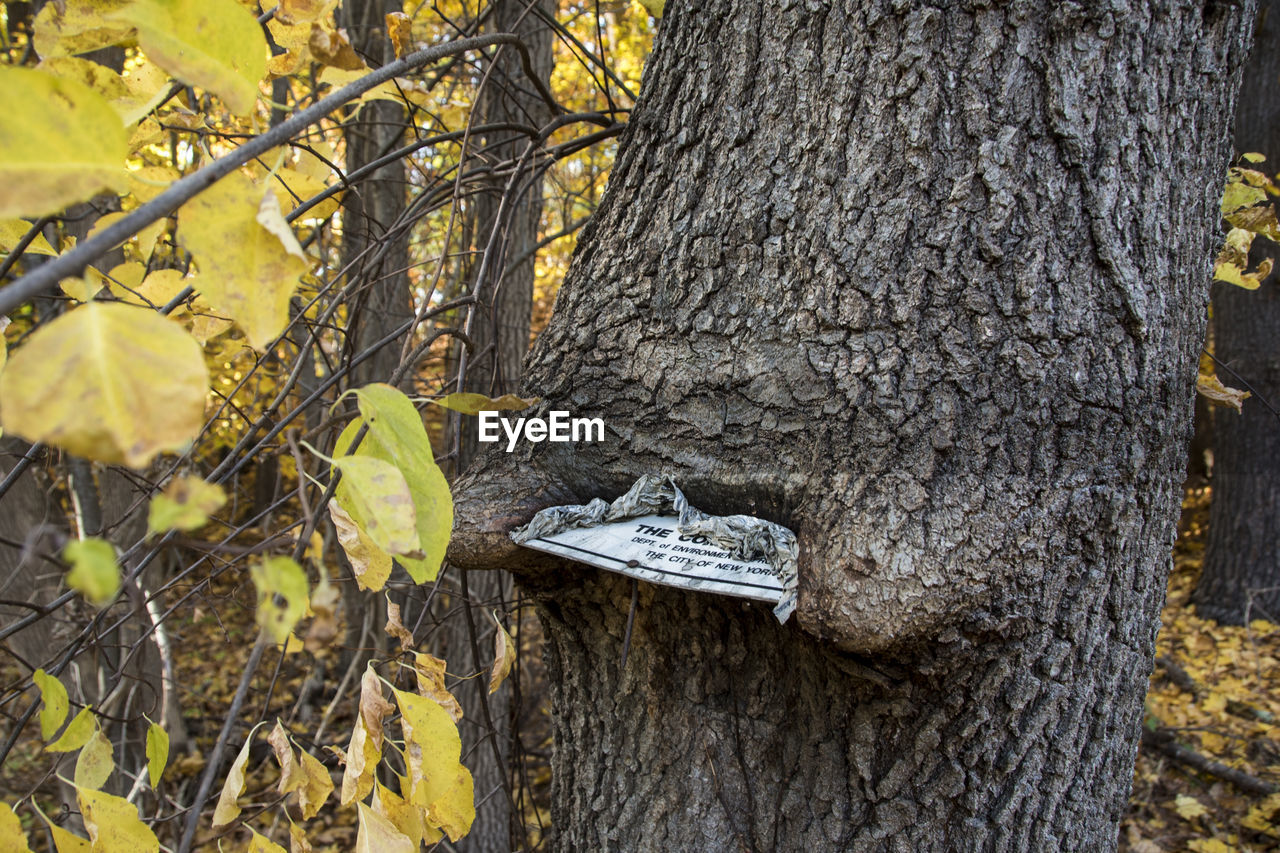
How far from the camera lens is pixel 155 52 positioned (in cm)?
56

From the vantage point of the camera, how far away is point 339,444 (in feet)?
2.48

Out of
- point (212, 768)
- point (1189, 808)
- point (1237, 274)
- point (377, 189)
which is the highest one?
point (377, 189)

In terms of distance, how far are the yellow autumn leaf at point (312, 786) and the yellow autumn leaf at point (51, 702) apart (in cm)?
28

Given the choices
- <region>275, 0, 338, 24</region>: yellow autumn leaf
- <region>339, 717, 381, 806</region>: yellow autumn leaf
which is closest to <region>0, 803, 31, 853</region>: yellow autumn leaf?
<region>339, 717, 381, 806</region>: yellow autumn leaf

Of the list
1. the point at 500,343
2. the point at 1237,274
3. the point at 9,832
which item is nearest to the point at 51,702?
the point at 9,832

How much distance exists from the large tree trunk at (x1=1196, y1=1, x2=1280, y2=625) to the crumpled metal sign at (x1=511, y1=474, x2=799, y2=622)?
15.4ft

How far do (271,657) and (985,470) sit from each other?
16.9 feet

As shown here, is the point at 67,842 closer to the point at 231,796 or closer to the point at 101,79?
the point at 231,796

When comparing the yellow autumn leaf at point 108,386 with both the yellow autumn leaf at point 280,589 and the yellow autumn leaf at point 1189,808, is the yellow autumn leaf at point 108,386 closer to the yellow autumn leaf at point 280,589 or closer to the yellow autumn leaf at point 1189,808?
the yellow autumn leaf at point 280,589

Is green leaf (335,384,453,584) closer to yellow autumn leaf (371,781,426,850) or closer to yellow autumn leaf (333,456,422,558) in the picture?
yellow autumn leaf (333,456,422,558)

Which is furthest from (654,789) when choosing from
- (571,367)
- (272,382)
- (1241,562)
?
(1241,562)

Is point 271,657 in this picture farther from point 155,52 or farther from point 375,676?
point 155,52

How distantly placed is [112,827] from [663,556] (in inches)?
26.1

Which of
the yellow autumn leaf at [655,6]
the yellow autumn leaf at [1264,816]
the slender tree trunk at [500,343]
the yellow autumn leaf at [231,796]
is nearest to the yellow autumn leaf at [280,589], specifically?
the yellow autumn leaf at [231,796]
